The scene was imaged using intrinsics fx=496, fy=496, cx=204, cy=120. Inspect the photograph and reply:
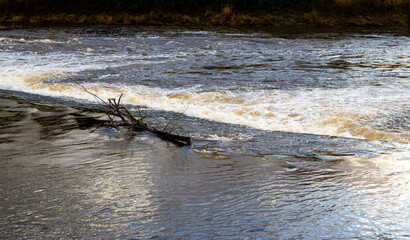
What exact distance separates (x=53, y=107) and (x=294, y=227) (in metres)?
6.69

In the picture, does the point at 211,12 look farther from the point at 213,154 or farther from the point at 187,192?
the point at 187,192

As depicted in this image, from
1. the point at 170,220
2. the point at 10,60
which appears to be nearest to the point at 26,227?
the point at 170,220

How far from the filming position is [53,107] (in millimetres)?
9336

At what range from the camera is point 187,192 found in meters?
4.54

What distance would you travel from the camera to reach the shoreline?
33.8 metres

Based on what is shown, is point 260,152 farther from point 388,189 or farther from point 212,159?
point 388,189

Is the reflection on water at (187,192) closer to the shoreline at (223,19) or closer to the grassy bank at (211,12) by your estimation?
the shoreline at (223,19)

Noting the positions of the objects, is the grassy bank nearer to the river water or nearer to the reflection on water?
the river water

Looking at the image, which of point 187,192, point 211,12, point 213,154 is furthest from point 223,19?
point 187,192

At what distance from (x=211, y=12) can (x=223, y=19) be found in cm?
164

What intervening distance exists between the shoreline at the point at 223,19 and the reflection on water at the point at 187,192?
94.9 feet

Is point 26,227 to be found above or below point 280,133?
above

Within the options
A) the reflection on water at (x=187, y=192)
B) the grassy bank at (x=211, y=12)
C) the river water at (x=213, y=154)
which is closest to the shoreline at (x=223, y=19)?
the grassy bank at (x=211, y=12)

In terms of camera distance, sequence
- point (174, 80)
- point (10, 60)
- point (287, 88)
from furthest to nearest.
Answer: point (10, 60) < point (174, 80) < point (287, 88)
